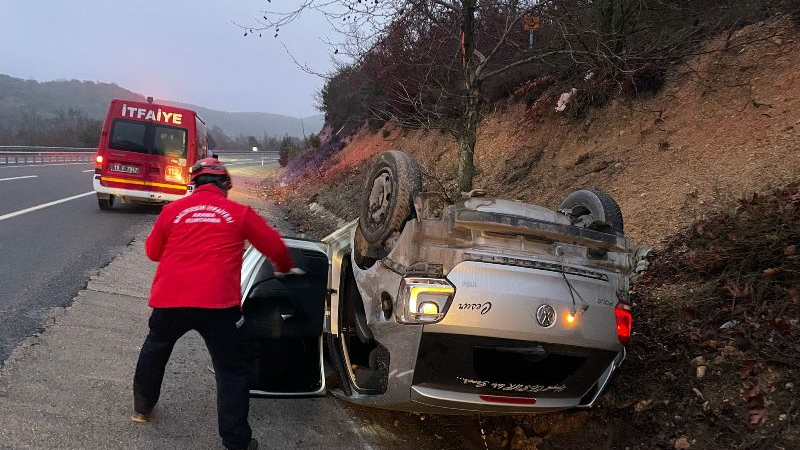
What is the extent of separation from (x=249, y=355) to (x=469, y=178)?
4.13 m

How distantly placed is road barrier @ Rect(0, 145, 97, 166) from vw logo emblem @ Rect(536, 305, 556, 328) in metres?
25.5

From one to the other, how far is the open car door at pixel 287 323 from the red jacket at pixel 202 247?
0.39 metres

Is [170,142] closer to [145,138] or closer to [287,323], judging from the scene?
[145,138]

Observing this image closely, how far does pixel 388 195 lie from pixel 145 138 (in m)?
9.30

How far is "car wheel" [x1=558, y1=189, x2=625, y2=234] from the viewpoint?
400 cm

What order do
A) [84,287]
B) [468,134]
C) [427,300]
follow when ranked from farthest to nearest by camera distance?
[468,134] < [84,287] < [427,300]

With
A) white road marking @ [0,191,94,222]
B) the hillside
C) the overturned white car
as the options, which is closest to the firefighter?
the overturned white car

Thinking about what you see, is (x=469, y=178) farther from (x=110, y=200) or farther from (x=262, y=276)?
(x=110, y=200)

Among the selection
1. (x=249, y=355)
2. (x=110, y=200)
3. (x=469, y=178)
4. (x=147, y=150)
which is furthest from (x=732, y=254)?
(x=110, y=200)

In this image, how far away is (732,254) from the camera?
13.3 ft

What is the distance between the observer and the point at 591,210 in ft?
13.8

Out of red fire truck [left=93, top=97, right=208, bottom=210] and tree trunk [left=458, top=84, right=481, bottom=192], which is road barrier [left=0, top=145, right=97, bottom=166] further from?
tree trunk [left=458, top=84, right=481, bottom=192]

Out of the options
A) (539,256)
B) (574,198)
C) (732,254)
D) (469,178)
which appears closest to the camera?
(539,256)

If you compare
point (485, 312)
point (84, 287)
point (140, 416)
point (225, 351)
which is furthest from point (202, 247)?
point (84, 287)
